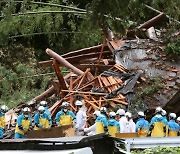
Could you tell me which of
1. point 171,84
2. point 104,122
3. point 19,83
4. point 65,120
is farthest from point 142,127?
point 19,83

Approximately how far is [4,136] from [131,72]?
5.16 metres

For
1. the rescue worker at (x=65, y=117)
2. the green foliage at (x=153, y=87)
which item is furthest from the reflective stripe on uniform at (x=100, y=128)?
the green foliage at (x=153, y=87)

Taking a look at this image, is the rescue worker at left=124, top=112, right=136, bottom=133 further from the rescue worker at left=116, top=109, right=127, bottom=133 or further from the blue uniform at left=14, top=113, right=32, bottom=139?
the blue uniform at left=14, top=113, right=32, bottom=139

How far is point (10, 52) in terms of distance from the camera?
102 ft

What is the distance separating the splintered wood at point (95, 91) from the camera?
681 inches

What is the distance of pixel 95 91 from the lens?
18.1 m

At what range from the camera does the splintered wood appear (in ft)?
56.7

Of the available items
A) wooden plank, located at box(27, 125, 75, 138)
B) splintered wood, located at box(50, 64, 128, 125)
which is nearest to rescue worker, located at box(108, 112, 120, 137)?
wooden plank, located at box(27, 125, 75, 138)

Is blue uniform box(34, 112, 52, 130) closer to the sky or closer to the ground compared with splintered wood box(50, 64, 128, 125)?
closer to the ground

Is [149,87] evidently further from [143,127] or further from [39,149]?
[39,149]

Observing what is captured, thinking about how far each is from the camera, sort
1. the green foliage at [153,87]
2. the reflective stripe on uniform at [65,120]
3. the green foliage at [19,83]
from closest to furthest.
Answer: the reflective stripe on uniform at [65,120], the green foliage at [153,87], the green foliage at [19,83]

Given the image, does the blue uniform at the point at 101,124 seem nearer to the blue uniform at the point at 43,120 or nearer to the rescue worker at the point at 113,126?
the rescue worker at the point at 113,126

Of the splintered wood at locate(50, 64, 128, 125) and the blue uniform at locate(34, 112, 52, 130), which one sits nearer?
the blue uniform at locate(34, 112, 52, 130)

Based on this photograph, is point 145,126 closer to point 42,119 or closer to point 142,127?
point 142,127
